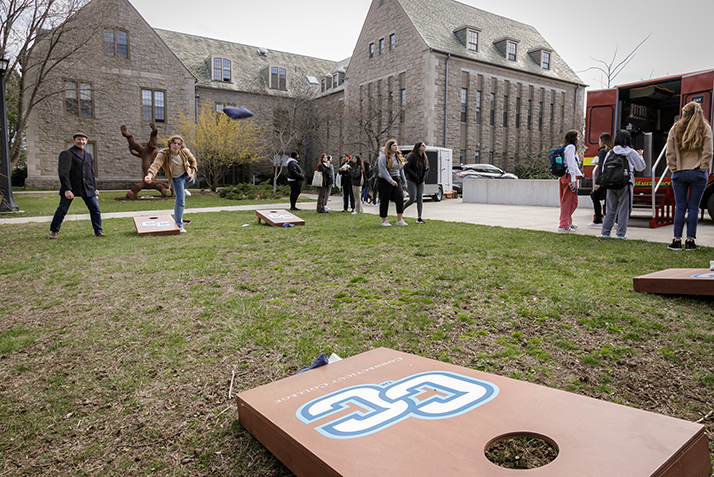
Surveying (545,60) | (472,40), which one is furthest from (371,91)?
(545,60)

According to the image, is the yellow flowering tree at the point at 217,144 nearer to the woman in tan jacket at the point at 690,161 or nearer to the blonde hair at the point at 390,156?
the blonde hair at the point at 390,156

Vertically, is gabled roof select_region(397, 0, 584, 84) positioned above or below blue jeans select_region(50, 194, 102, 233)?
above

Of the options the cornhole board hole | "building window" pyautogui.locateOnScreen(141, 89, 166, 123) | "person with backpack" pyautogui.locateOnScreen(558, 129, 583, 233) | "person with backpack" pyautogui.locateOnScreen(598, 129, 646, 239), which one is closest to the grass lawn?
"person with backpack" pyautogui.locateOnScreen(598, 129, 646, 239)

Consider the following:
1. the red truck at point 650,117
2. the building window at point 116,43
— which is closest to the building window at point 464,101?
the red truck at point 650,117

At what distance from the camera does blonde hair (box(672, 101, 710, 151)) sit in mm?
6609

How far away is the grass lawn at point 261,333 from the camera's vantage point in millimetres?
2211

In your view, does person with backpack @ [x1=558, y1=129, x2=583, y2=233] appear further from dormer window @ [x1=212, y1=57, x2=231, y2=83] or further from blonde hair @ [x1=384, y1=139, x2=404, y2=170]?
dormer window @ [x1=212, y1=57, x2=231, y2=83]

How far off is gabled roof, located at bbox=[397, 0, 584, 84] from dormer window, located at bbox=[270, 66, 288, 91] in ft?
45.9

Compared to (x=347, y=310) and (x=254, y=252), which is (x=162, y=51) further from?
(x=347, y=310)

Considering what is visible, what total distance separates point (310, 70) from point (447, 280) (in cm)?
4416

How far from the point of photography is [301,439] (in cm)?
172

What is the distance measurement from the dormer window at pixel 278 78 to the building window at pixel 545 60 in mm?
21785

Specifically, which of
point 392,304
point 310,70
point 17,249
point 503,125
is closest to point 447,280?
point 392,304

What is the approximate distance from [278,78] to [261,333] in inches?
1646
